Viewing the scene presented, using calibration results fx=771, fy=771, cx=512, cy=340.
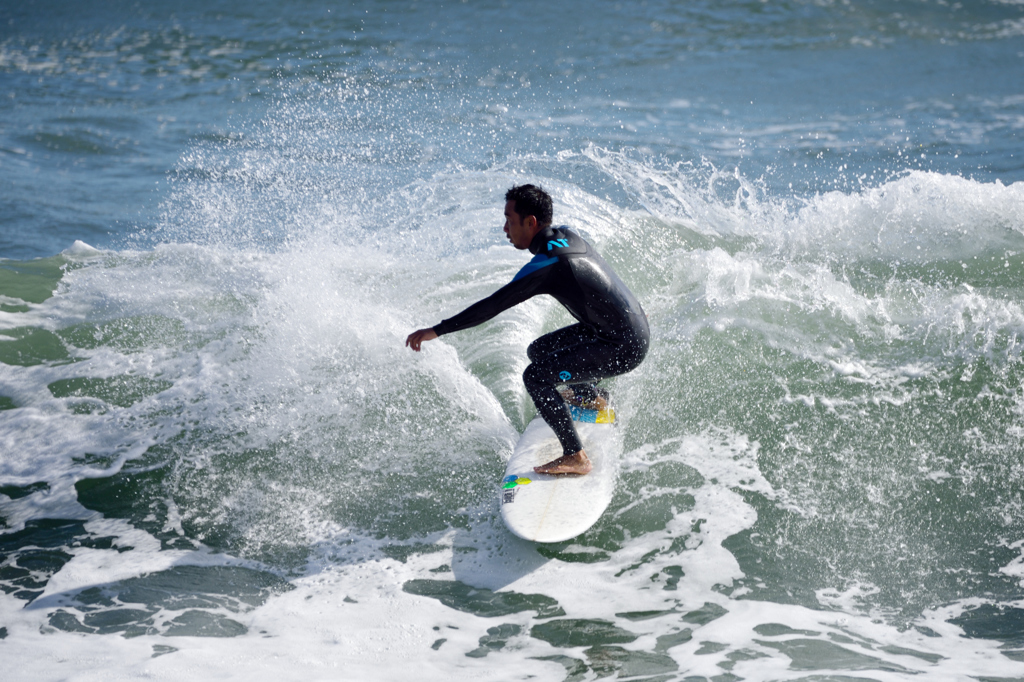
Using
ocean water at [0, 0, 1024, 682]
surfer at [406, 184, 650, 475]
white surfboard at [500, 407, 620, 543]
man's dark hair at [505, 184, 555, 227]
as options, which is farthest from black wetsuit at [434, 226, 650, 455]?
ocean water at [0, 0, 1024, 682]

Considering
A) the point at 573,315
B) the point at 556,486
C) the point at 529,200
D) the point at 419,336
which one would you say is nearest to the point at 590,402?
the point at 556,486

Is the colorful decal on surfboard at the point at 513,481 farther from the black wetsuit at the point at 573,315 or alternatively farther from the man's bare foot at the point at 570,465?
the black wetsuit at the point at 573,315

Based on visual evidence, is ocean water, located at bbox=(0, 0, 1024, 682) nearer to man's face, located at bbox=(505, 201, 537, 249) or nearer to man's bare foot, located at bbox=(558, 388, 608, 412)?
man's bare foot, located at bbox=(558, 388, 608, 412)

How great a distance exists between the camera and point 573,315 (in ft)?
15.1

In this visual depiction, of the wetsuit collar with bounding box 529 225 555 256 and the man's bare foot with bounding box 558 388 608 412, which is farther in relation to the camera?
the man's bare foot with bounding box 558 388 608 412

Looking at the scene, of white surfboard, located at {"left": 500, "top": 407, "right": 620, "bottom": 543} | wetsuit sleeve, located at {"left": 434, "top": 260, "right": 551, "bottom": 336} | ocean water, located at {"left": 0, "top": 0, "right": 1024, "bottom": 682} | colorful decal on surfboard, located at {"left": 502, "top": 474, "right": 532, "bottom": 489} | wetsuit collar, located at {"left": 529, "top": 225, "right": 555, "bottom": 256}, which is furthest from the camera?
colorful decal on surfboard, located at {"left": 502, "top": 474, "right": 532, "bottom": 489}

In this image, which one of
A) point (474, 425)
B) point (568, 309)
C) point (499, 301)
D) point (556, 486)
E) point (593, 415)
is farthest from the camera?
point (474, 425)

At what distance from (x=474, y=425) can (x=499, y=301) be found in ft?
5.27

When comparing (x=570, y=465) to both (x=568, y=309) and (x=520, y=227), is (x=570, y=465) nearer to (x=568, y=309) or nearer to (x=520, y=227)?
(x=568, y=309)

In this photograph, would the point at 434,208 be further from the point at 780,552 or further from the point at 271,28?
the point at 271,28

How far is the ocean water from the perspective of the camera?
4102 mm

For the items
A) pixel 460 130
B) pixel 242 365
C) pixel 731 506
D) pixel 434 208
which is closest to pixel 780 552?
pixel 731 506

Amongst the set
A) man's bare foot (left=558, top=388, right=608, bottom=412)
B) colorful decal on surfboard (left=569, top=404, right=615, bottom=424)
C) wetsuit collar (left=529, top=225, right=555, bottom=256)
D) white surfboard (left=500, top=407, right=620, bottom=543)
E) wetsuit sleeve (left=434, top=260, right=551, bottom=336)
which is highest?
wetsuit collar (left=529, top=225, right=555, bottom=256)

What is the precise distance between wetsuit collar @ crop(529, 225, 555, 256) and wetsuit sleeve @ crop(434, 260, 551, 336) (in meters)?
0.17
